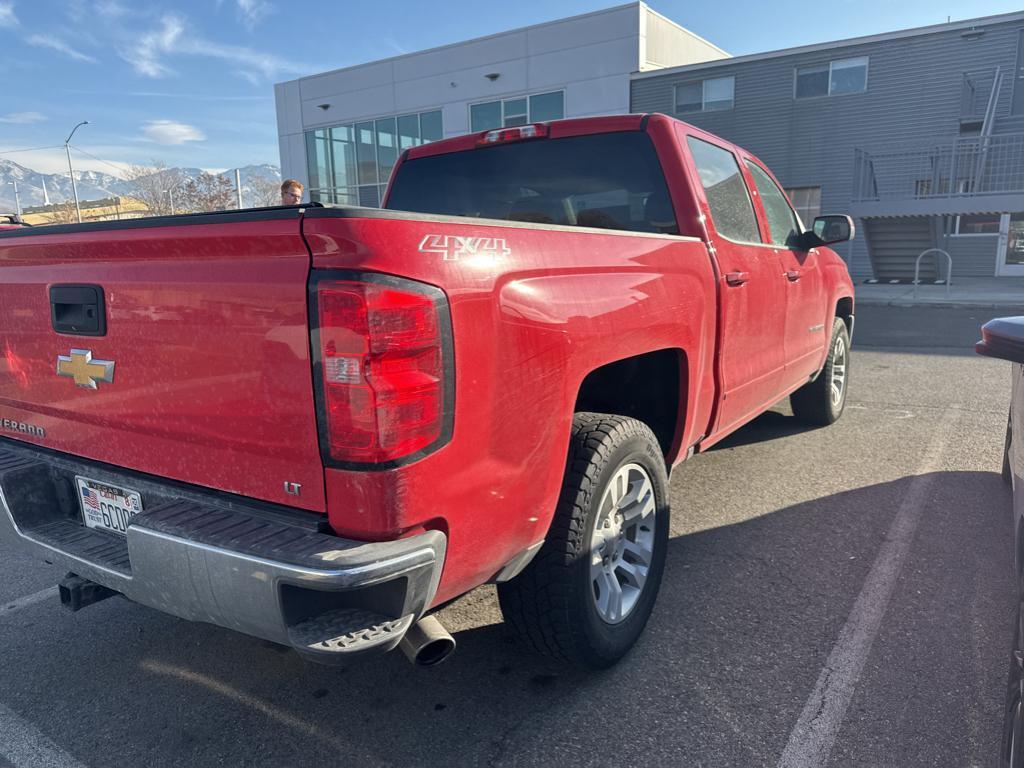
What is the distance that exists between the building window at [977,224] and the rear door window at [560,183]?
20.7m

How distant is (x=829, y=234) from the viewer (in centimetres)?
470

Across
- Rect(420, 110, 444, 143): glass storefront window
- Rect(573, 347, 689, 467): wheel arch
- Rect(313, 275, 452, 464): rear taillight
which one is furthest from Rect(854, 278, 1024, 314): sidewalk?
Rect(420, 110, 444, 143): glass storefront window

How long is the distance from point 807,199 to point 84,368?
879 inches

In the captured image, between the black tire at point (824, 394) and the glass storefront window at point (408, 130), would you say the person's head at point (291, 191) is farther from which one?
the glass storefront window at point (408, 130)

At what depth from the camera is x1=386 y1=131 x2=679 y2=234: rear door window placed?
3373mm

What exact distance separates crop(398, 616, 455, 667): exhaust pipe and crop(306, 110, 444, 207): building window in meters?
26.7

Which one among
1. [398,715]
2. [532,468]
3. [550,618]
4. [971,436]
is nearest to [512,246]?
[532,468]

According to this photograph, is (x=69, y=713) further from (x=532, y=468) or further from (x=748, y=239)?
(x=748, y=239)

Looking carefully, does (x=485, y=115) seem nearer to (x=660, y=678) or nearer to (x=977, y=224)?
(x=977, y=224)

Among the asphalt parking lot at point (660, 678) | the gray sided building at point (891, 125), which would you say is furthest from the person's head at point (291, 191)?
the gray sided building at point (891, 125)

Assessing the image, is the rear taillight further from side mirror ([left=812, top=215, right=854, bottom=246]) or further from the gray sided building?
the gray sided building

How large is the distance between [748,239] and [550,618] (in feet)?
7.84

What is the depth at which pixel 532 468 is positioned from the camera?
2.13 metres

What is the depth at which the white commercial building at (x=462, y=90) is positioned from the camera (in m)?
23.2
